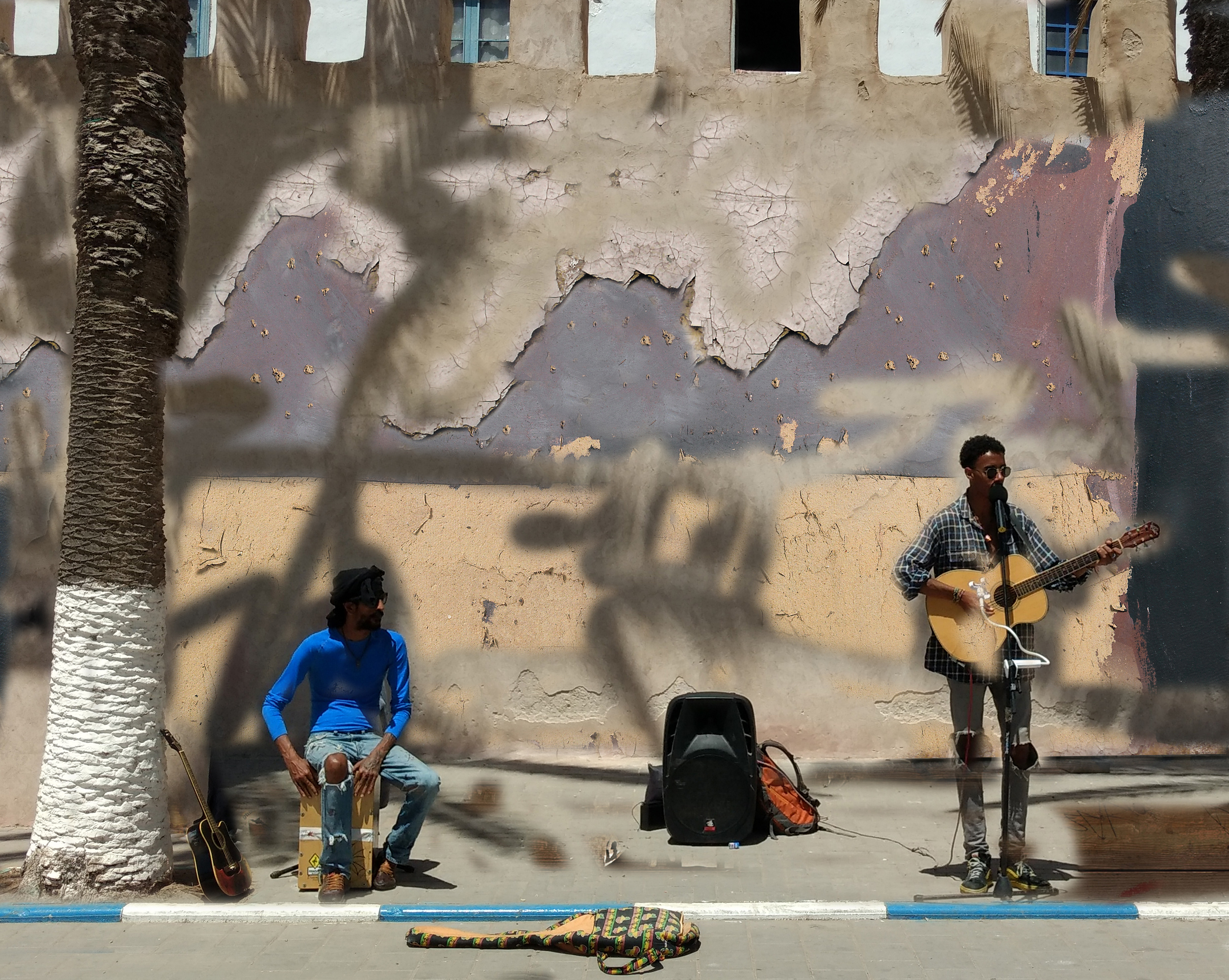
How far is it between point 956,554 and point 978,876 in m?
1.34

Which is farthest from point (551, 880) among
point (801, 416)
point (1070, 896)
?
point (801, 416)

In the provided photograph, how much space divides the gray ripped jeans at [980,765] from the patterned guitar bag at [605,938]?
1.38 meters

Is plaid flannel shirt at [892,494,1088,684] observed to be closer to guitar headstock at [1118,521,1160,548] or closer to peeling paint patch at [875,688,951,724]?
guitar headstock at [1118,521,1160,548]

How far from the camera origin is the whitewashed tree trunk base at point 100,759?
5164 mm

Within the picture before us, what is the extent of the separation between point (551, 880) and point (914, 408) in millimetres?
3686

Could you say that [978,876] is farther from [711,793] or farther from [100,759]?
[100,759]

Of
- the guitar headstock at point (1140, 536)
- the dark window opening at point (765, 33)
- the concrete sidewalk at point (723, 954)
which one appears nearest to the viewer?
the concrete sidewalk at point (723, 954)

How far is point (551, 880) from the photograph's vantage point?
17.9 ft

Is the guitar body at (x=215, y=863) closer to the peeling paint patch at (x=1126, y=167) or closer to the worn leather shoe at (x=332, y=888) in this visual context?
the worn leather shoe at (x=332, y=888)

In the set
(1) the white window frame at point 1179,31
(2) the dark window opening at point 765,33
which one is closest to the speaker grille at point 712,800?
(1) the white window frame at point 1179,31

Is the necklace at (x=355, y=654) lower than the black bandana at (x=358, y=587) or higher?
lower

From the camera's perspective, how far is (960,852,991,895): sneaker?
5070 millimetres

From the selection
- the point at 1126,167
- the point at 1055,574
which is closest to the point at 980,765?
the point at 1055,574

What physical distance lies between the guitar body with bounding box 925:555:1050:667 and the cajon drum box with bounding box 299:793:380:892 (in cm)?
253
